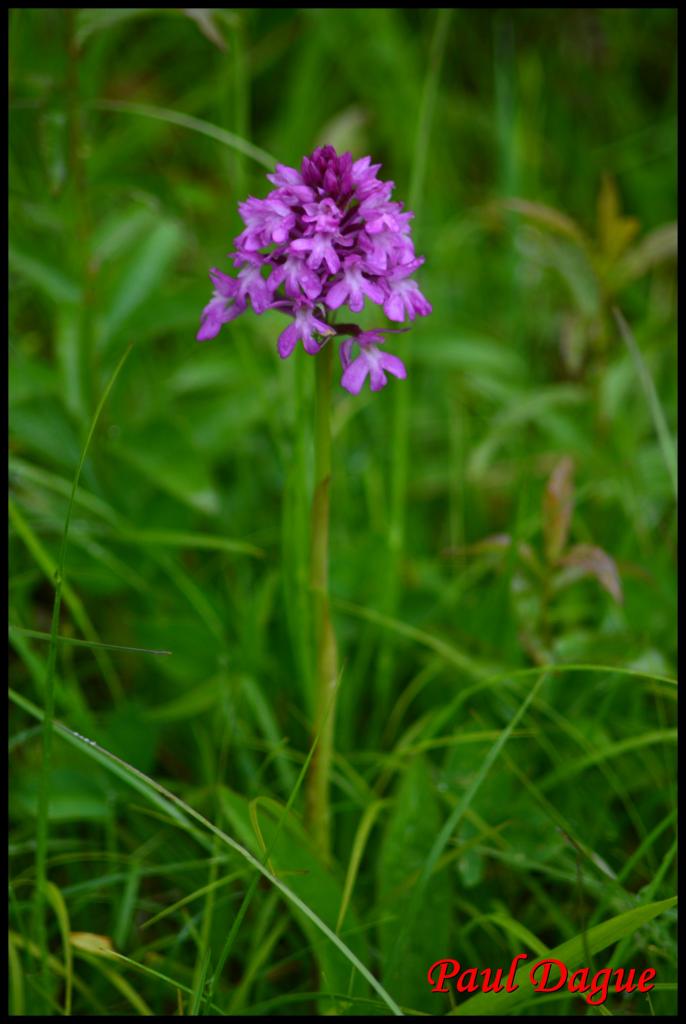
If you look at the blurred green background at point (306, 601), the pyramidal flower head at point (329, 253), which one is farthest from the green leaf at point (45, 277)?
the pyramidal flower head at point (329, 253)

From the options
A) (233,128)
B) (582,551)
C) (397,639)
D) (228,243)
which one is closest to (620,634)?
(582,551)

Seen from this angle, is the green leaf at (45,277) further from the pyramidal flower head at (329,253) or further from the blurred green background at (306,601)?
the pyramidal flower head at (329,253)

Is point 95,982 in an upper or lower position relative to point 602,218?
lower

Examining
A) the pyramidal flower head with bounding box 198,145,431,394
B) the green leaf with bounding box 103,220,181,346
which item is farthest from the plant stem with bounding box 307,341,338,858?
the green leaf with bounding box 103,220,181,346

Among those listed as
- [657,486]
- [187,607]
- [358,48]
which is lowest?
[187,607]

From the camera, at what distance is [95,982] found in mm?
1672

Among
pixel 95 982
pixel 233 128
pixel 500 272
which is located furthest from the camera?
pixel 500 272

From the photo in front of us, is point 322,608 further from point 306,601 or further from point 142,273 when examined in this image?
point 142,273

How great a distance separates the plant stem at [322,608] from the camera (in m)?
1.44

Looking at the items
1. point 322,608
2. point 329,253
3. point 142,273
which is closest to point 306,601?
point 322,608

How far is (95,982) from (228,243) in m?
2.02

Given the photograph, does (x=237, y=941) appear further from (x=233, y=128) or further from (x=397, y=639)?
(x=233, y=128)

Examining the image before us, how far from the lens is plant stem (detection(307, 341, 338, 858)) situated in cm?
144

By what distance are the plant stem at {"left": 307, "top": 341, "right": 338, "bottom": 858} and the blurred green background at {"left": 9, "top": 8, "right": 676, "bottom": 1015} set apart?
0.08m
